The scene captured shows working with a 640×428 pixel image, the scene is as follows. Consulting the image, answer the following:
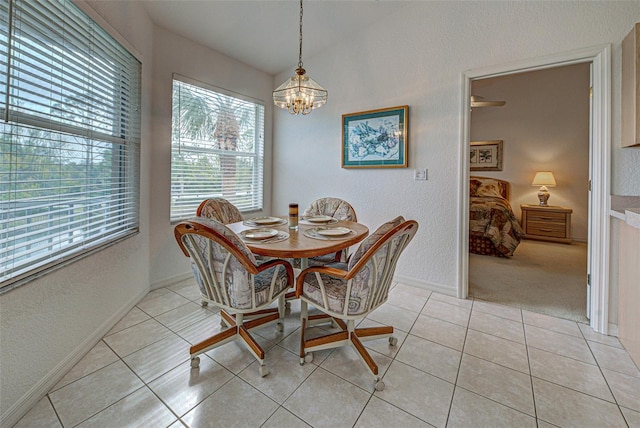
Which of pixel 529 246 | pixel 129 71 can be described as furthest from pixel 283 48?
pixel 529 246

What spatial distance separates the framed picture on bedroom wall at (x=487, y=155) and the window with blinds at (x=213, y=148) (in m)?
4.61

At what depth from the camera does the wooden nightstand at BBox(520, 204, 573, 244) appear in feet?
15.0

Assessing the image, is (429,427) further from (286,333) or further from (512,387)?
(286,333)

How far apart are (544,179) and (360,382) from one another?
5.32 metres

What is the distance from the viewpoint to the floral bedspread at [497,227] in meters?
3.72

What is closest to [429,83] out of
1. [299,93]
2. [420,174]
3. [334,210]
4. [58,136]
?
[420,174]

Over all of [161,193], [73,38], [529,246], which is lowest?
[529,246]

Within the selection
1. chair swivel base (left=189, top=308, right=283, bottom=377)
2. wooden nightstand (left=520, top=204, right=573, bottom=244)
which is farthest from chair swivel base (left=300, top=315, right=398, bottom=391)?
wooden nightstand (left=520, top=204, right=573, bottom=244)

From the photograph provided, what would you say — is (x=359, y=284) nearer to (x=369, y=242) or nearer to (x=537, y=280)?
(x=369, y=242)

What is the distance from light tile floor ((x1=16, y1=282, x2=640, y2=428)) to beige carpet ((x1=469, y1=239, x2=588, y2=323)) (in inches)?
14.4

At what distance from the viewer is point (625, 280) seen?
5.64ft

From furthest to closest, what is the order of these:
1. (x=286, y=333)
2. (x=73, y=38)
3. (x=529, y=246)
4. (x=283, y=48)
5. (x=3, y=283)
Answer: (x=529, y=246), (x=283, y=48), (x=286, y=333), (x=73, y=38), (x=3, y=283)

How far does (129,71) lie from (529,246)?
589cm

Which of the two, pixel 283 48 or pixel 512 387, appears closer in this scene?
pixel 512 387
